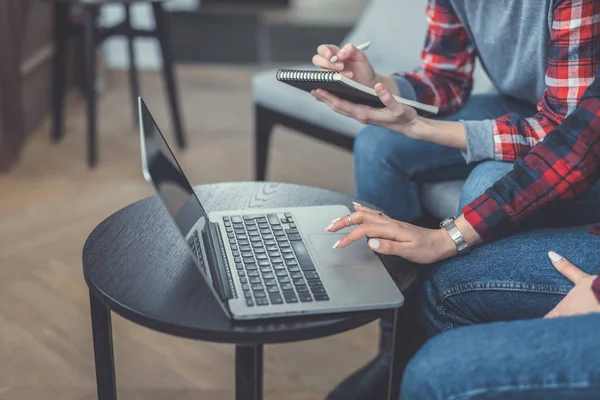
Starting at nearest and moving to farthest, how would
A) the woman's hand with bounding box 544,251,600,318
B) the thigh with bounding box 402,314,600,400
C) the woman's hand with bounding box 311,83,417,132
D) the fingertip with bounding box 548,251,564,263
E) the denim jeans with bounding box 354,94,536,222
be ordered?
the thigh with bounding box 402,314,600,400, the woman's hand with bounding box 544,251,600,318, the fingertip with bounding box 548,251,564,263, the woman's hand with bounding box 311,83,417,132, the denim jeans with bounding box 354,94,536,222

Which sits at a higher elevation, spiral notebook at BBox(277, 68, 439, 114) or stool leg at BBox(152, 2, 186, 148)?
spiral notebook at BBox(277, 68, 439, 114)

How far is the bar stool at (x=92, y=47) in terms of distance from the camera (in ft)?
7.55

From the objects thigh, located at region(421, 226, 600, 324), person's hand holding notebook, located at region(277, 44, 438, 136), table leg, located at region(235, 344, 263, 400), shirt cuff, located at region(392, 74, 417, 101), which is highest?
person's hand holding notebook, located at region(277, 44, 438, 136)

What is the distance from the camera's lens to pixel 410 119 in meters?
1.18

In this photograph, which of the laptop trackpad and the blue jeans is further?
the laptop trackpad

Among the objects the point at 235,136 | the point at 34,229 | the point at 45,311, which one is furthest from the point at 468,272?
the point at 235,136

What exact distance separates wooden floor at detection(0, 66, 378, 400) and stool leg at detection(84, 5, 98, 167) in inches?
2.8

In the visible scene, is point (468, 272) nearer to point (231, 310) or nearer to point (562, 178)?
point (562, 178)

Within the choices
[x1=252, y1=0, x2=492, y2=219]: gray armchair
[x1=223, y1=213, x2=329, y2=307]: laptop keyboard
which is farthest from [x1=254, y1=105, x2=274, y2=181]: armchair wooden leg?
[x1=223, y1=213, x2=329, y2=307]: laptop keyboard

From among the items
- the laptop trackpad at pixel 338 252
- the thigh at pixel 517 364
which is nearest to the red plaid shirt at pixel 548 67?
the laptop trackpad at pixel 338 252

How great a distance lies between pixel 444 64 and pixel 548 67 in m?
0.28

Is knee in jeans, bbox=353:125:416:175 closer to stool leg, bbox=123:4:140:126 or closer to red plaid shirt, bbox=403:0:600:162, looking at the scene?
red plaid shirt, bbox=403:0:600:162

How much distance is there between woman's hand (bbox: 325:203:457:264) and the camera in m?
0.94

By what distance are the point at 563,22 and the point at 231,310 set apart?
2.11 ft
